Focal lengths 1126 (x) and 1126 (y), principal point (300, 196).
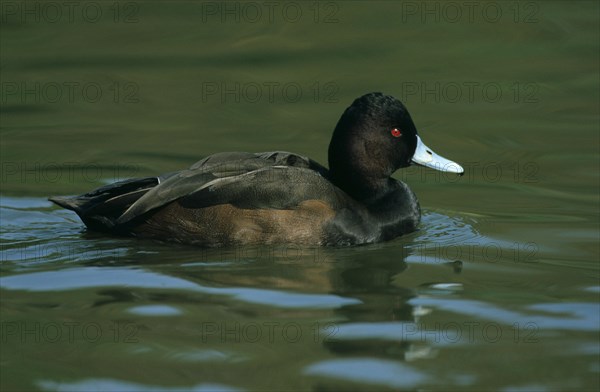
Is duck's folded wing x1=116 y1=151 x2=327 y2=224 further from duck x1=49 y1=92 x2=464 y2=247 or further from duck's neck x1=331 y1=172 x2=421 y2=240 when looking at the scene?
duck's neck x1=331 y1=172 x2=421 y2=240

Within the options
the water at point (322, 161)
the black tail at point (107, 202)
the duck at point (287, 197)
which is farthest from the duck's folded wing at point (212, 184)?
the water at point (322, 161)

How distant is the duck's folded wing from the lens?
25.7 ft

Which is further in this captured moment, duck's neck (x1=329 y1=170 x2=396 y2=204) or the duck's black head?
duck's neck (x1=329 y1=170 x2=396 y2=204)

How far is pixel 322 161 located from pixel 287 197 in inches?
105

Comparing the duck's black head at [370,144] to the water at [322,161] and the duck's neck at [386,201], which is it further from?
the water at [322,161]

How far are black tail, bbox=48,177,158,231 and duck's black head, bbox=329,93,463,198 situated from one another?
1.39m

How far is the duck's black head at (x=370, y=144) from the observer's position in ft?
27.1

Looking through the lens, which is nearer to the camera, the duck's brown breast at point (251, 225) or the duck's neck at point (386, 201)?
the duck's brown breast at point (251, 225)

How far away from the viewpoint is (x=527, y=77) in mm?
12156

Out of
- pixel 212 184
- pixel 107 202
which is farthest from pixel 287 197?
pixel 107 202

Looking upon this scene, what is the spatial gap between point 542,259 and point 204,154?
12.8ft

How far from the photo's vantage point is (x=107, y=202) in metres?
8.07

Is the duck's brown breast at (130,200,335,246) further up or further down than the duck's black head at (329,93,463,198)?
further down

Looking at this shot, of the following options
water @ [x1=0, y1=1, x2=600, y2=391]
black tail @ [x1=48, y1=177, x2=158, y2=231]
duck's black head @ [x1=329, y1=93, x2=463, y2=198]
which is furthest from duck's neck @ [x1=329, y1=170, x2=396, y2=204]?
black tail @ [x1=48, y1=177, x2=158, y2=231]
